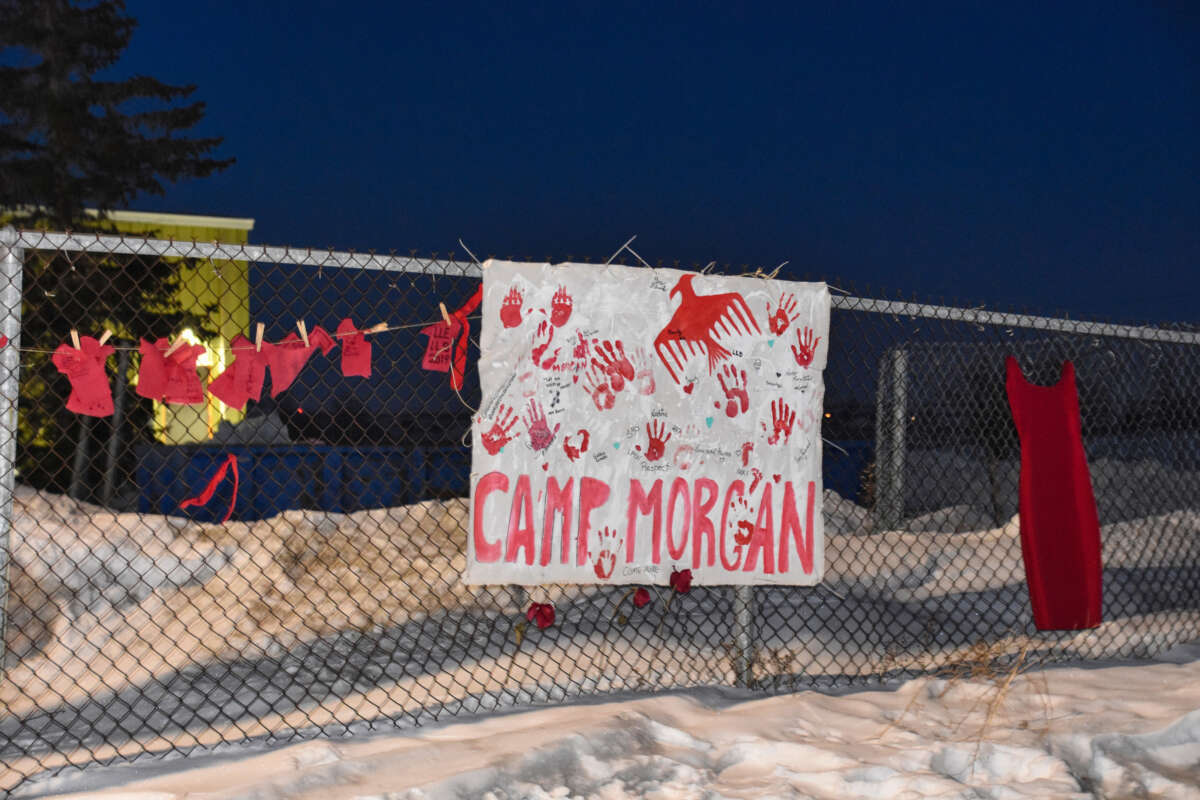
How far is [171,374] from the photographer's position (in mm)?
3357

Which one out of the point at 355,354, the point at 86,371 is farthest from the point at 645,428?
the point at 86,371

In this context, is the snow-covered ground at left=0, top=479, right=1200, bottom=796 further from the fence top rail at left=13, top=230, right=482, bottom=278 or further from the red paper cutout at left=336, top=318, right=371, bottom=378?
the fence top rail at left=13, top=230, right=482, bottom=278

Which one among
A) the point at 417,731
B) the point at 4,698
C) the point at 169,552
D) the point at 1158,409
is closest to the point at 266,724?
the point at 417,731

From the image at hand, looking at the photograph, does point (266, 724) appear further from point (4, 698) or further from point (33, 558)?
point (33, 558)

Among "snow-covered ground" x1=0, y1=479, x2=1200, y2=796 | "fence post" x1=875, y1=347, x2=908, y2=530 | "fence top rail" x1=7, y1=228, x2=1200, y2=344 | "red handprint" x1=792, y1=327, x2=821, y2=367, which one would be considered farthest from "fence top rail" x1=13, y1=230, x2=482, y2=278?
"fence post" x1=875, y1=347, x2=908, y2=530

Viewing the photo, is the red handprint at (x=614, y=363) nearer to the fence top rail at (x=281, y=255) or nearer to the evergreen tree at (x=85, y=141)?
the fence top rail at (x=281, y=255)

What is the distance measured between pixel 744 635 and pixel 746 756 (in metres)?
0.90

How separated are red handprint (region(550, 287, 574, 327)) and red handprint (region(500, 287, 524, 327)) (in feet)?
0.44

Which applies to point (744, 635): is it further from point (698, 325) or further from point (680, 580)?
point (698, 325)

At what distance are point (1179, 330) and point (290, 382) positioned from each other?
5101 millimetres

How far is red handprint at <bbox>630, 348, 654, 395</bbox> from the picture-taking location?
148 inches

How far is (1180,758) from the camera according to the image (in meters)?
3.04

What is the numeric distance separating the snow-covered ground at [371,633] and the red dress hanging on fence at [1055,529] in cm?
32

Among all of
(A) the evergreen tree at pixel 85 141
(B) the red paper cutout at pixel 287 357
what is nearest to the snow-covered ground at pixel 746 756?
(B) the red paper cutout at pixel 287 357
